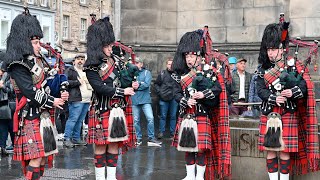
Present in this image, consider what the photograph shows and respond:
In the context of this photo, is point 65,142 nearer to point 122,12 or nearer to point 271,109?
point 122,12

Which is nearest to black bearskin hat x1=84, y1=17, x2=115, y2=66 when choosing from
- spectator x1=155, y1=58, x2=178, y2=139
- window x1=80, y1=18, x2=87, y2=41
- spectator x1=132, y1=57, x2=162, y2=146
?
spectator x1=132, y1=57, x2=162, y2=146

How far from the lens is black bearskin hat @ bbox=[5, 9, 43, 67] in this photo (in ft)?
23.7

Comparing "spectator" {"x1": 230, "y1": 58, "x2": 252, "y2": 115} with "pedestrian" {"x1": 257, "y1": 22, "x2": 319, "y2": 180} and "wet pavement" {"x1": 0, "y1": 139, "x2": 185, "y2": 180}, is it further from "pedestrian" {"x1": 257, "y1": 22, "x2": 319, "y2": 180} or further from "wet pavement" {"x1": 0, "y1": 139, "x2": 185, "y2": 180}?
"pedestrian" {"x1": 257, "y1": 22, "x2": 319, "y2": 180}

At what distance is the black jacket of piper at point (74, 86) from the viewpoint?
13008 millimetres

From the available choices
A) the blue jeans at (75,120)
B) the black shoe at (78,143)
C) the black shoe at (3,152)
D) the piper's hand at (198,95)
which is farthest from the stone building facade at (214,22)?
the piper's hand at (198,95)

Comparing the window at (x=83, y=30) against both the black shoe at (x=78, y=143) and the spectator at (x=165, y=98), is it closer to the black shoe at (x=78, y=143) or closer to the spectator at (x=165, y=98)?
the spectator at (x=165, y=98)

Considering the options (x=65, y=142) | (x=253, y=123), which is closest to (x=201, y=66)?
(x=253, y=123)

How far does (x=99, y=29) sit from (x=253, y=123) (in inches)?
92.1

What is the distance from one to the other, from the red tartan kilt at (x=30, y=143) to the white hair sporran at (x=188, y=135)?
1.70 meters

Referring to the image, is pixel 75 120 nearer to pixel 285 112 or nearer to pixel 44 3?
pixel 285 112

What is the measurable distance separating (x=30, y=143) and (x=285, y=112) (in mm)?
2836

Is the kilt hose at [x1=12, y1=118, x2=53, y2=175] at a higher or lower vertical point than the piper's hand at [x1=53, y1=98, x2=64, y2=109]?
lower

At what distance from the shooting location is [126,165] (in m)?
10.0

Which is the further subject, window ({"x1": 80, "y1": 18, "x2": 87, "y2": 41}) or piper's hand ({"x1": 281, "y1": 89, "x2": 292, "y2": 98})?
window ({"x1": 80, "y1": 18, "x2": 87, "y2": 41})
